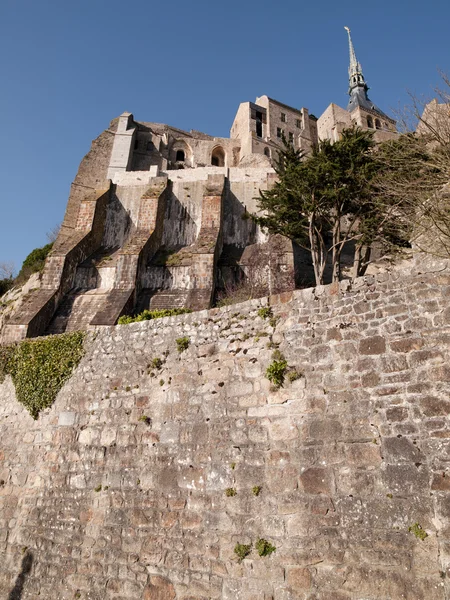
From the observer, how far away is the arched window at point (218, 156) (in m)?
40.7

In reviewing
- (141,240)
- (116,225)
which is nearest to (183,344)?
(141,240)

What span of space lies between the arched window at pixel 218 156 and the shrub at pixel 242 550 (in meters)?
39.5

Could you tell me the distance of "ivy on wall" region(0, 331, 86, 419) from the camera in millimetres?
7605

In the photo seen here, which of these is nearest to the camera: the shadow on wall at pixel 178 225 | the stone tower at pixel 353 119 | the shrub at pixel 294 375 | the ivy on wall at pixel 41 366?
the shrub at pixel 294 375

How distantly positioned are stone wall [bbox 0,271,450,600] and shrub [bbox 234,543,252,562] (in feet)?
0.22

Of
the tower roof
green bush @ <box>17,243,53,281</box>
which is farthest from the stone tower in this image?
green bush @ <box>17,243,53,281</box>

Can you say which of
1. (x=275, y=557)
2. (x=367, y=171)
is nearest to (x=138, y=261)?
(x=367, y=171)

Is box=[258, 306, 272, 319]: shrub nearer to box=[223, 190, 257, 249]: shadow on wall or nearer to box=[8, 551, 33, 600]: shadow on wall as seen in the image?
box=[8, 551, 33, 600]: shadow on wall

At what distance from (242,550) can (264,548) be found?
305 millimetres

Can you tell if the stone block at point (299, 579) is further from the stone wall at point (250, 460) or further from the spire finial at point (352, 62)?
the spire finial at point (352, 62)

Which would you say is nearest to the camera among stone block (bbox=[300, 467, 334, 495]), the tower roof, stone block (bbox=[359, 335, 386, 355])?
stone block (bbox=[300, 467, 334, 495])

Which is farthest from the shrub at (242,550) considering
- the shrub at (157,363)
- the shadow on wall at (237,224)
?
the shadow on wall at (237,224)

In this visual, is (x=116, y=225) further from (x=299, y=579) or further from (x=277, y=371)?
(x=299, y=579)

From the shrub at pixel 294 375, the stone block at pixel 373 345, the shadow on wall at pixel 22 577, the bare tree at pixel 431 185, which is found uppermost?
the bare tree at pixel 431 185
